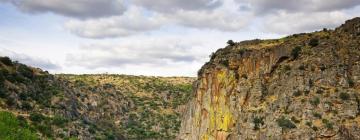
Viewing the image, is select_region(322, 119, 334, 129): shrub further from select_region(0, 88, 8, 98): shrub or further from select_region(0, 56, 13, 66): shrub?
select_region(0, 56, 13, 66): shrub

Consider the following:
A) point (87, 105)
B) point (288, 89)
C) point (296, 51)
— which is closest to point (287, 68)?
point (296, 51)

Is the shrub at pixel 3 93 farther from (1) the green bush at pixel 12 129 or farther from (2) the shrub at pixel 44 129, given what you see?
(1) the green bush at pixel 12 129

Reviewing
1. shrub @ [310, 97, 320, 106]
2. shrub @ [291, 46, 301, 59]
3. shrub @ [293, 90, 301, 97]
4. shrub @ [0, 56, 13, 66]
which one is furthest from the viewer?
shrub @ [0, 56, 13, 66]

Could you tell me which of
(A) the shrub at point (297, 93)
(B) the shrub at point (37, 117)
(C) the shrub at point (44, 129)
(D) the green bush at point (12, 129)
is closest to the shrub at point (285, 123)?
(A) the shrub at point (297, 93)

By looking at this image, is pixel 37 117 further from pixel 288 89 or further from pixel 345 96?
pixel 345 96

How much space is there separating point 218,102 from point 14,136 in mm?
29964

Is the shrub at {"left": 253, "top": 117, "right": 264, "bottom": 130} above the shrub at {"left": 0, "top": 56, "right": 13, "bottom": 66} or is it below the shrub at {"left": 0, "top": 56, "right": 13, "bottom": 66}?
below

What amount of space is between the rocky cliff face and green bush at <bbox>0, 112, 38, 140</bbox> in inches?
1043

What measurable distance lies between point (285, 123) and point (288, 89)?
649 centimetres

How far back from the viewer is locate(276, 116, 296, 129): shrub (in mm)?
58319

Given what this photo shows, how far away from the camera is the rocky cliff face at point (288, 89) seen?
57719 mm

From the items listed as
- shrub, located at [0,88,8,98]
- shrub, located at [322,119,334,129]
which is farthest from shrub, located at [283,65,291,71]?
shrub, located at [0,88,8,98]

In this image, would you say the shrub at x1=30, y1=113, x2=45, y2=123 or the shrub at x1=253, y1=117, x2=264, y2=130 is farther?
the shrub at x1=30, y1=113, x2=45, y2=123

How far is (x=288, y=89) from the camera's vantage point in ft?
210
